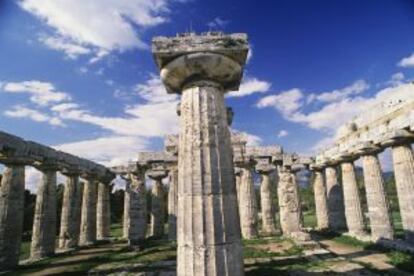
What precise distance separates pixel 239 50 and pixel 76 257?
19125 millimetres

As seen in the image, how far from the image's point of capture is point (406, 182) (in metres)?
17.1

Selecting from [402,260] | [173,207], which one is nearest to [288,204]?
[402,260]

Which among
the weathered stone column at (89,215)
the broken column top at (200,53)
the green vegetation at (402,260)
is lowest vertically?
the green vegetation at (402,260)

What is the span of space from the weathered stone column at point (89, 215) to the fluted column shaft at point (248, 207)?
12.8 m

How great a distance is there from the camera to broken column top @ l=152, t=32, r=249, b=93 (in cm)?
589

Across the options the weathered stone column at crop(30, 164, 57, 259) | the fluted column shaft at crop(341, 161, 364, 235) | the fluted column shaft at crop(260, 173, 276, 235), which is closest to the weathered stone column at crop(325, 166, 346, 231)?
the fluted column shaft at crop(341, 161, 364, 235)

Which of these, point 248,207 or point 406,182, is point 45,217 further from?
point 406,182

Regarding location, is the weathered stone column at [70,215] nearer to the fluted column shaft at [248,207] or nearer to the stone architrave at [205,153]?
the fluted column shaft at [248,207]

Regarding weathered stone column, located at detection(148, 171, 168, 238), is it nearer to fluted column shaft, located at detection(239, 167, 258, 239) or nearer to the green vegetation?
fluted column shaft, located at detection(239, 167, 258, 239)

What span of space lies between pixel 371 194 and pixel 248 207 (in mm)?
8521

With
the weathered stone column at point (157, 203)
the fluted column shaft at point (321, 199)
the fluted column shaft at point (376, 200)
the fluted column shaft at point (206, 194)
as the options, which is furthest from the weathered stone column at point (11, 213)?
the fluted column shaft at point (321, 199)

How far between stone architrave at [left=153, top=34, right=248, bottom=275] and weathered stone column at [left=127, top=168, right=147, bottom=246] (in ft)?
61.4

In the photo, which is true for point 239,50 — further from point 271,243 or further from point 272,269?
point 271,243

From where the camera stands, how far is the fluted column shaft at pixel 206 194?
5.46 m
